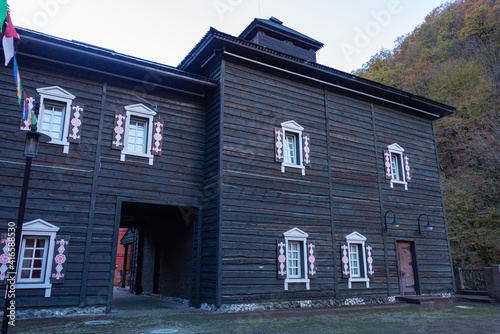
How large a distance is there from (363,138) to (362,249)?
4332 millimetres

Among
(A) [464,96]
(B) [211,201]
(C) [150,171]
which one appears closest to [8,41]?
(C) [150,171]

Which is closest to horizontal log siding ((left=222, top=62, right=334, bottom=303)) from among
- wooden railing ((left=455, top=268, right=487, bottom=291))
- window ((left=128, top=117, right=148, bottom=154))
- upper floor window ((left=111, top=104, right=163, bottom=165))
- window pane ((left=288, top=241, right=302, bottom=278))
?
window pane ((left=288, top=241, right=302, bottom=278))

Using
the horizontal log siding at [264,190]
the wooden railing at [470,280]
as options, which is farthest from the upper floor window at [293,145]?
the wooden railing at [470,280]

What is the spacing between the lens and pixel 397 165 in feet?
51.2

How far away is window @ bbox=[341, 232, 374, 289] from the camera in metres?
12.8

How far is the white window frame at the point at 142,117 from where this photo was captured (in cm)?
1083

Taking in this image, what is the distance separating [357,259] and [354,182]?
280 cm

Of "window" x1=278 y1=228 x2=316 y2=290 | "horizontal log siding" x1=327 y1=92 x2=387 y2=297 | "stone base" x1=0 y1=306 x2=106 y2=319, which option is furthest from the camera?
"horizontal log siding" x1=327 y1=92 x2=387 y2=297

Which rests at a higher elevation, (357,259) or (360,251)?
(360,251)

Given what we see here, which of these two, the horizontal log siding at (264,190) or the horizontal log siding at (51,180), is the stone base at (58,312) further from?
the horizontal log siding at (264,190)

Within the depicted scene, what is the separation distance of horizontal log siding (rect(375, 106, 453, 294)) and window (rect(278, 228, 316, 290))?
12.6 ft

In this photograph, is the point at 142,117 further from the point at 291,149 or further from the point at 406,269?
the point at 406,269

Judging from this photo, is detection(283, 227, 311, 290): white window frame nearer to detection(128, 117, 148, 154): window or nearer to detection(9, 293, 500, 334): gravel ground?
detection(9, 293, 500, 334): gravel ground

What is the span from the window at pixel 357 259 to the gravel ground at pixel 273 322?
1802 millimetres
